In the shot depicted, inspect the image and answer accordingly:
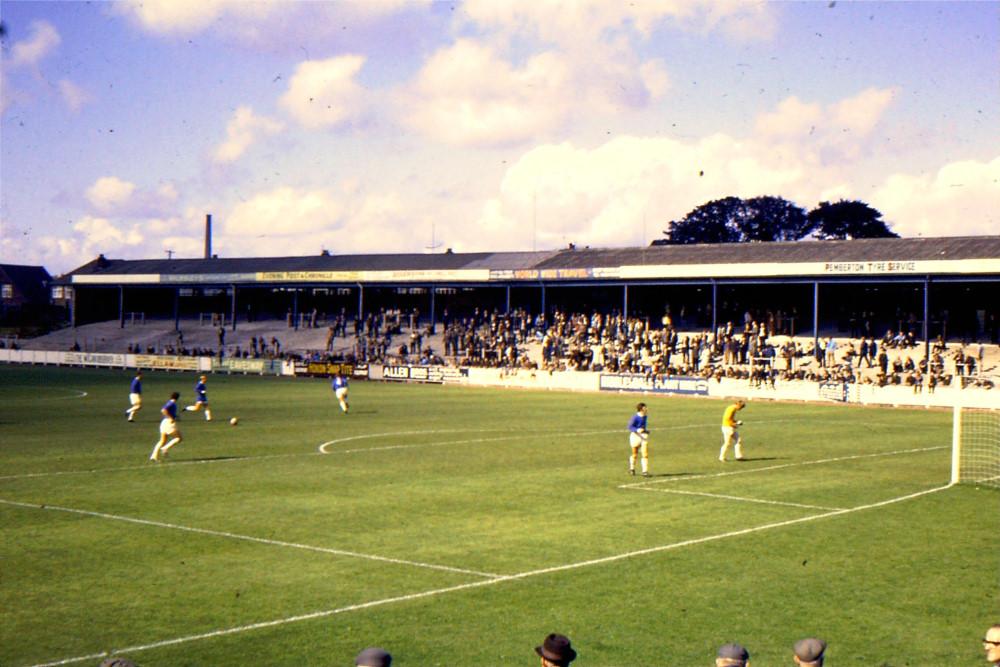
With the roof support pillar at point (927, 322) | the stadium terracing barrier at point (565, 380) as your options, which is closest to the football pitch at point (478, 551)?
the stadium terracing barrier at point (565, 380)

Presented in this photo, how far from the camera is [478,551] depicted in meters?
16.6

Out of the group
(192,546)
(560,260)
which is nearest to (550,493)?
(192,546)

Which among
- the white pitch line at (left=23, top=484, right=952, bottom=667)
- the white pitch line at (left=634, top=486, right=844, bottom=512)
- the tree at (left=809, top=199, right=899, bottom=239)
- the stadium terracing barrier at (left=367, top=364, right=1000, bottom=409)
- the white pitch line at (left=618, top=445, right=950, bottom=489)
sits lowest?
the white pitch line at (left=23, top=484, right=952, bottom=667)

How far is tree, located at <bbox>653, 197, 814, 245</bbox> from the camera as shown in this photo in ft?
389

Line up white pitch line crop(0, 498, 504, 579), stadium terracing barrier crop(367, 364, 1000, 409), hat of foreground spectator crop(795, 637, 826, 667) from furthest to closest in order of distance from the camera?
1. stadium terracing barrier crop(367, 364, 1000, 409)
2. white pitch line crop(0, 498, 504, 579)
3. hat of foreground spectator crop(795, 637, 826, 667)

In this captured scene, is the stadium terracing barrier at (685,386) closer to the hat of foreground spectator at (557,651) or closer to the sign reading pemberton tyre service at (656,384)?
the sign reading pemberton tyre service at (656,384)

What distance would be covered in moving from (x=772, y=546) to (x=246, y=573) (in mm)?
8203

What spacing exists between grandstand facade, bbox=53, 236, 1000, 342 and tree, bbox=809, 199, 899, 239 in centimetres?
4116

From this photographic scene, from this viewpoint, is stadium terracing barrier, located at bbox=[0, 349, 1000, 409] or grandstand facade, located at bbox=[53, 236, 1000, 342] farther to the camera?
grandstand facade, located at bbox=[53, 236, 1000, 342]

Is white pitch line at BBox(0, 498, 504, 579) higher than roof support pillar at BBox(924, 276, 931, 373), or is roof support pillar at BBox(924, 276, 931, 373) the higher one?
roof support pillar at BBox(924, 276, 931, 373)

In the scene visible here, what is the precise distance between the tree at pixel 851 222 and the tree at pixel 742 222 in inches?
165

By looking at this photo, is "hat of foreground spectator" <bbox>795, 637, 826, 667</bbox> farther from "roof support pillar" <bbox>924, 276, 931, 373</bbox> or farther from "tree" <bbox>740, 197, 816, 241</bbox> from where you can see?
"tree" <bbox>740, 197, 816, 241</bbox>

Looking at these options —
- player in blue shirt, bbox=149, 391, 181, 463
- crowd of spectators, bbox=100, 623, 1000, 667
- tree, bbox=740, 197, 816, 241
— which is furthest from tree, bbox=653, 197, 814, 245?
crowd of spectators, bbox=100, 623, 1000, 667

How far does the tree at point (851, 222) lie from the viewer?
111 meters
